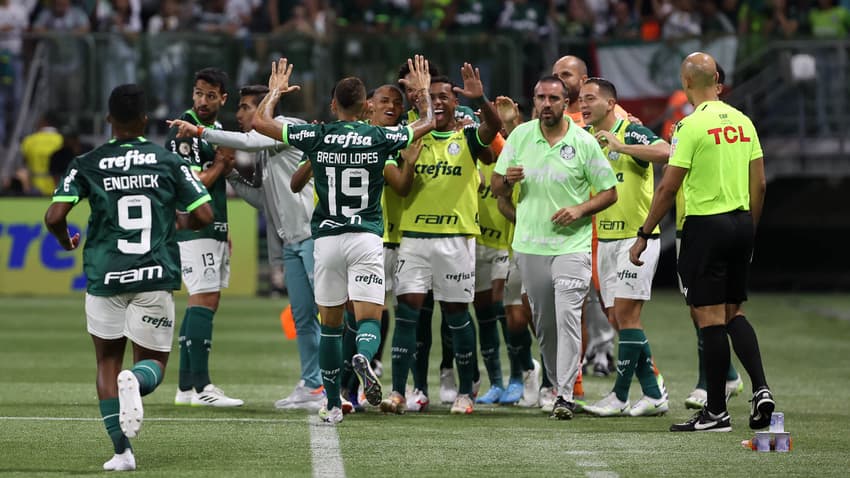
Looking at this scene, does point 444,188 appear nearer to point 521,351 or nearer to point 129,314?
point 521,351

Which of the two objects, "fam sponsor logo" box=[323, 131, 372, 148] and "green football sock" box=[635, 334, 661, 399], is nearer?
"fam sponsor logo" box=[323, 131, 372, 148]

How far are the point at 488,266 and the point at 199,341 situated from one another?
2.26 metres

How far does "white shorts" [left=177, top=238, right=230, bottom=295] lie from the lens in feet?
36.9

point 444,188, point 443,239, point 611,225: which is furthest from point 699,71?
point 443,239

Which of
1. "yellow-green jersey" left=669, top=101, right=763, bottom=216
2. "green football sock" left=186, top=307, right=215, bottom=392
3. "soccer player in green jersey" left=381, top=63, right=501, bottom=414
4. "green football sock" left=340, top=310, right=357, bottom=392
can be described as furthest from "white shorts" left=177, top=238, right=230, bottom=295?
"yellow-green jersey" left=669, top=101, right=763, bottom=216

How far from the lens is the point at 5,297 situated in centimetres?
2233

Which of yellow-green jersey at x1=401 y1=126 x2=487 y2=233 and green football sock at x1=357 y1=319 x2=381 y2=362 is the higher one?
yellow-green jersey at x1=401 y1=126 x2=487 y2=233

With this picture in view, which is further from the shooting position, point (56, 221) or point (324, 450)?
point (324, 450)

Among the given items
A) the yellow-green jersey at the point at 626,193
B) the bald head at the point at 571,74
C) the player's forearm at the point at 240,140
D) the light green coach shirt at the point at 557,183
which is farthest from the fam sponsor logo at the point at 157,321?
the bald head at the point at 571,74

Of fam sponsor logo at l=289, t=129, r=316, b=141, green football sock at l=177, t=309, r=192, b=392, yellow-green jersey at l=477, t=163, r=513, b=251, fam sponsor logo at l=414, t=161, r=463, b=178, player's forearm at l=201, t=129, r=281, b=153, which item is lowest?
green football sock at l=177, t=309, r=192, b=392

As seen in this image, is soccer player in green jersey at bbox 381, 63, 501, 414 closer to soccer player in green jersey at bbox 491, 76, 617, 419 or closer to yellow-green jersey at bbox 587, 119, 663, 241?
soccer player in green jersey at bbox 491, 76, 617, 419

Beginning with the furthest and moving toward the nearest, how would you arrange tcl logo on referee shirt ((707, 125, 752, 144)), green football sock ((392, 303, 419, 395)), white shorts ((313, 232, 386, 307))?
Answer: 1. green football sock ((392, 303, 419, 395))
2. white shorts ((313, 232, 386, 307))
3. tcl logo on referee shirt ((707, 125, 752, 144))

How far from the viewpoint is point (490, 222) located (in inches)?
458

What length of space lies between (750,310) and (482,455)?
1345 cm
